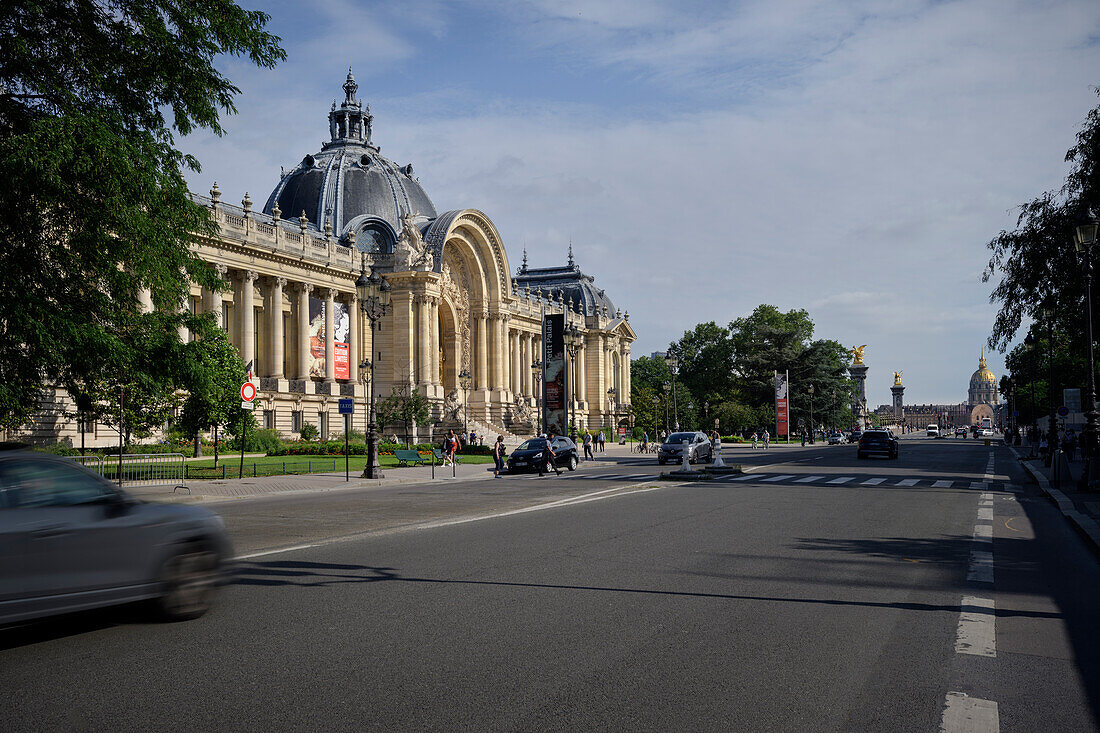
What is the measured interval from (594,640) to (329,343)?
6125cm

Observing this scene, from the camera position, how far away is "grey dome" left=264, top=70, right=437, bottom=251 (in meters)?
74.8

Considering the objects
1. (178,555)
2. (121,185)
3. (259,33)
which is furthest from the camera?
(259,33)

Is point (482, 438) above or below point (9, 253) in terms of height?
below

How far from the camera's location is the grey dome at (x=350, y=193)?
74750 millimetres

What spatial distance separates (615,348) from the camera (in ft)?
371

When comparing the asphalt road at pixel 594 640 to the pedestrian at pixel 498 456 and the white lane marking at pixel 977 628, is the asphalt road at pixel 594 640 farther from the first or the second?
the pedestrian at pixel 498 456

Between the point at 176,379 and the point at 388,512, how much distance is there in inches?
277

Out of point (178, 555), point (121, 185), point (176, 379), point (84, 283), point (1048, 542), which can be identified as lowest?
point (1048, 542)

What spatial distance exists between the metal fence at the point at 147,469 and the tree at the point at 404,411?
33689mm

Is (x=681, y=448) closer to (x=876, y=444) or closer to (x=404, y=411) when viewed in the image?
(x=876, y=444)

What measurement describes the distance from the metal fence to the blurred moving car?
20.0 metres

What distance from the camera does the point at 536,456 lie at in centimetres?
3625

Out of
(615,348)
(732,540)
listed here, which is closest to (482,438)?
(615,348)

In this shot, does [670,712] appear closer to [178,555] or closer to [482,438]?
[178,555]
